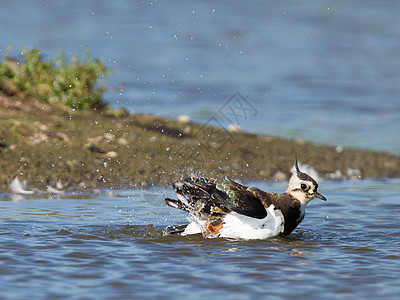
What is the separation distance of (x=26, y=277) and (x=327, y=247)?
9.22 feet

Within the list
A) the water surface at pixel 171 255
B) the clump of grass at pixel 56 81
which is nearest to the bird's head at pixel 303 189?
the water surface at pixel 171 255

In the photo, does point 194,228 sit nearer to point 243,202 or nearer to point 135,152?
point 243,202

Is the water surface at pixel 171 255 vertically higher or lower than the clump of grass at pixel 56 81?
lower

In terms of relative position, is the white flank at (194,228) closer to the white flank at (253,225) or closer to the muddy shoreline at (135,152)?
the white flank at (253,225)

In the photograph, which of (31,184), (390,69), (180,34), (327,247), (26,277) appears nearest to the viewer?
(26,277)

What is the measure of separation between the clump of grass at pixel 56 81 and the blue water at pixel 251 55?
270 centimetres

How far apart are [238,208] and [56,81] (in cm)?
526

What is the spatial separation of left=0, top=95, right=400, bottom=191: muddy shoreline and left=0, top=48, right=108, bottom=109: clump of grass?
0.55 ft

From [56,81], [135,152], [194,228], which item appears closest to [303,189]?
[194,228]

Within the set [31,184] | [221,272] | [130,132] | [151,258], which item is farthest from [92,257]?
[130,132]

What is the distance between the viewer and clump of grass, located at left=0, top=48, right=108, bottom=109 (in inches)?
445

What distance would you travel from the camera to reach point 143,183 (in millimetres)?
9992

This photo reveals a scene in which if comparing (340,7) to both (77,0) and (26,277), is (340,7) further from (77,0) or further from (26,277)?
(26,277)

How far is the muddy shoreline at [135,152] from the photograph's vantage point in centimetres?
997
